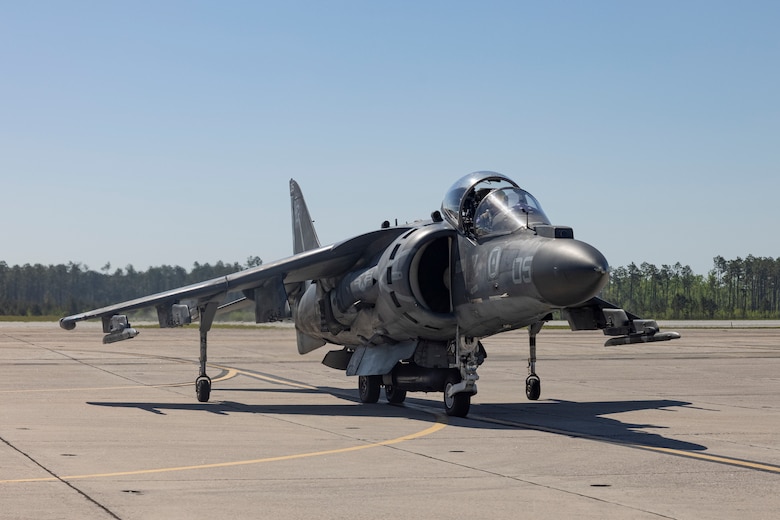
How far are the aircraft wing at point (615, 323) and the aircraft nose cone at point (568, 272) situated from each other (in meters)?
4.63

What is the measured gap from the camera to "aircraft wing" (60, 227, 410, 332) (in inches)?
771

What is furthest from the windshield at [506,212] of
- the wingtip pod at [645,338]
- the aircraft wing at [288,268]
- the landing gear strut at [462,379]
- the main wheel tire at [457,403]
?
the wingtip pod at [645,338]

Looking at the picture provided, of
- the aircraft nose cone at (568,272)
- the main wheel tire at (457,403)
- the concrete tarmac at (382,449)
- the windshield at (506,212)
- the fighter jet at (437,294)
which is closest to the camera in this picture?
the concrete tarmac at (382,449)

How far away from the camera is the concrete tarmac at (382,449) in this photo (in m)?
8.54

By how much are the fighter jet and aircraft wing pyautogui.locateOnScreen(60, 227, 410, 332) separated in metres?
0.02

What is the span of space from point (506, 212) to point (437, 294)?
253 centimetres

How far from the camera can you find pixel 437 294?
18.0 metres

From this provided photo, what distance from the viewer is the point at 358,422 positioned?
52.9ft

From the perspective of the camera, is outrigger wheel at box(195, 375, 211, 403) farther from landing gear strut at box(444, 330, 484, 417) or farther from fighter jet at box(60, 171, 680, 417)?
landing gear strut at box(444, 330, 484, 417)

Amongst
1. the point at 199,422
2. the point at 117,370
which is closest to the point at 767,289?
the point at 117,370

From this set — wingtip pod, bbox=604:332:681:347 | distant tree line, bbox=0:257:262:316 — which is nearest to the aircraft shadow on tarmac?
wingtip pod, bbox=604:332:681:347

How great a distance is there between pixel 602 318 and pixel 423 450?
24.6 ft

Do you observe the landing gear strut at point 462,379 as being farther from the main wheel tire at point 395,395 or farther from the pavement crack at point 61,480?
the pavement crack at point 61,480

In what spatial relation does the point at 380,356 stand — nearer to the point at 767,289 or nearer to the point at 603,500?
the point at 603,500
